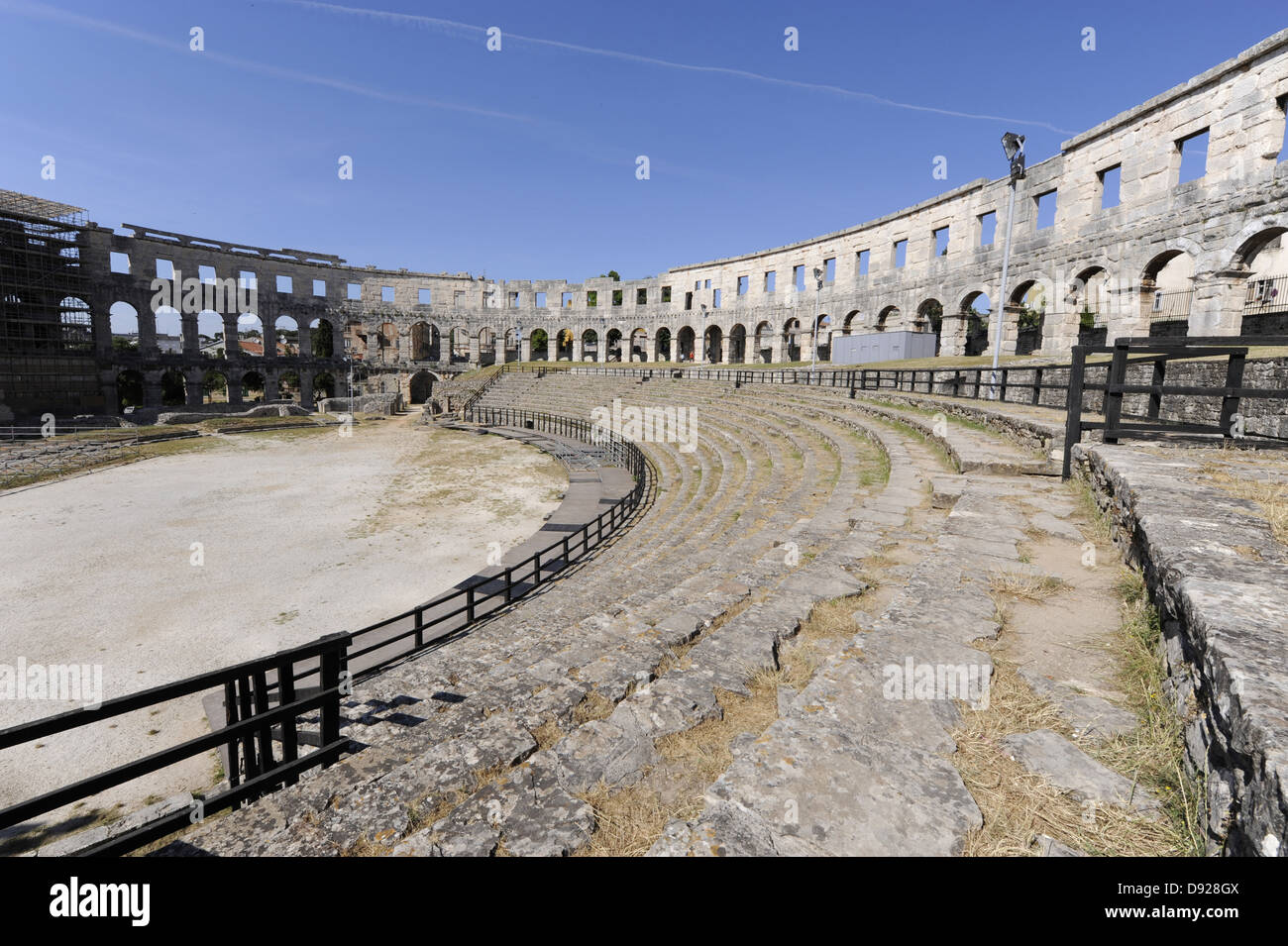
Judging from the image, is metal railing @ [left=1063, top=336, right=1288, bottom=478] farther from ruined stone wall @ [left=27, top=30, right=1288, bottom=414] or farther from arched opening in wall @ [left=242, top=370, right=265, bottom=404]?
arched opening in wall @ [left=242, top=370, right=265, bottom=404]

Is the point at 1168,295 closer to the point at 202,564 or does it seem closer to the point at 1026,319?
the point at 1026,319

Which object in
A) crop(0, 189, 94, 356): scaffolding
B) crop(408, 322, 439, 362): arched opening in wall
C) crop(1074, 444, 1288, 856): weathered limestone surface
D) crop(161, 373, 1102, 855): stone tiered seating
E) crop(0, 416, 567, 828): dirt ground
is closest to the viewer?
crop(1074, 444, 1288, 856): weathered limestone surface

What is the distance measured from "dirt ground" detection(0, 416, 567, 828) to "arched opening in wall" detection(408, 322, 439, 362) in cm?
3732

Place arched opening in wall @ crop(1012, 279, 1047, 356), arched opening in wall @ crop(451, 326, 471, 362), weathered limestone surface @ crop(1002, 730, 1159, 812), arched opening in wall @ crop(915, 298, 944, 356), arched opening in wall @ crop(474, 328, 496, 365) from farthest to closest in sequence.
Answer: arched opening in wall @ crop(474, 328, 496, 365) → arched opening in wall @ crop(451, 326, 471, 362) → arched opening in wall @ crop(915, 298, 944, 356) → arched opening in wall @ crop(1012, 279, 1047, 356) → weathered limestone surface @ crop(1002, 730, 1159, 812)

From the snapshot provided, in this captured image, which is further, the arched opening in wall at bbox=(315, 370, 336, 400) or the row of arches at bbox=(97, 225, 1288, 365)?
the arched opening in wall at bbox=(315, 370, 336, 400)

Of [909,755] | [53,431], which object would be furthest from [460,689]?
[53,431]

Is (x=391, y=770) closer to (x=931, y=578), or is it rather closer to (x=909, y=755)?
(x=909, y=755)

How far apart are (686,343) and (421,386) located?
26.2 metres

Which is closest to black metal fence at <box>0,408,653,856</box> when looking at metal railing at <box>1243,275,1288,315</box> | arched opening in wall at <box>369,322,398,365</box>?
metal railing at <box>1243,275,1288,315</box>

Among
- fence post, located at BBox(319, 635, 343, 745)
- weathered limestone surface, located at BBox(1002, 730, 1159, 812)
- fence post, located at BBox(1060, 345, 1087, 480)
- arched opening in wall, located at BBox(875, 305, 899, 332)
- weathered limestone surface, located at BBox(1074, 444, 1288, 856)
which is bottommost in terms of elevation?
fence post, located at BBox(319, 635, 343, 745)

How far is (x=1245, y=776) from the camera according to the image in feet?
5.37

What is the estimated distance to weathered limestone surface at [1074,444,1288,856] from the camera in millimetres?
1539

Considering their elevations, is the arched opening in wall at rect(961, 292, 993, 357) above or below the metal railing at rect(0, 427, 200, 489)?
above

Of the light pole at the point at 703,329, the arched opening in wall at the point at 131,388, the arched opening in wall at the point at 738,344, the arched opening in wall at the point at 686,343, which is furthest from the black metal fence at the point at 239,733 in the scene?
the arched opening in wall at the point at 131,388
